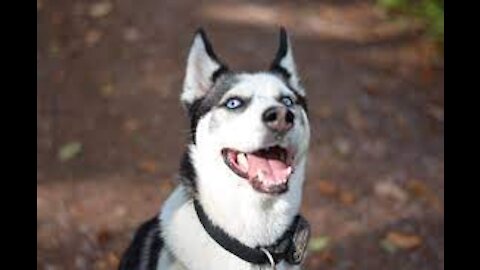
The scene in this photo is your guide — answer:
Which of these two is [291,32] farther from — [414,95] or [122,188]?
[122,188]

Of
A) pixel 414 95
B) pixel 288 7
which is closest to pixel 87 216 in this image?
pixel 414 95

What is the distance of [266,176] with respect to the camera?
3.39 meters

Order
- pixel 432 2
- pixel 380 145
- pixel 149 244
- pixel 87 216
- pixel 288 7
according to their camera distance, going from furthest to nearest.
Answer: pixel 288 7 → pixel 432 2 → pixel 380 145 → pixel 87 216 → pixel 149 244

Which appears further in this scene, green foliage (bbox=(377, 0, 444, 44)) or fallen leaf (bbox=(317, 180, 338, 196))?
green foliage (bbox=(377, 0, 444, 44))

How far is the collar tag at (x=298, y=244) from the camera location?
3.64m

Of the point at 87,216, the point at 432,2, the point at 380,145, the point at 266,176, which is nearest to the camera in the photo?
the point at 266,176

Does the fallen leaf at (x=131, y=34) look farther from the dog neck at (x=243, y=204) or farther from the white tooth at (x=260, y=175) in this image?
the white tooth at (x=260, y=175)

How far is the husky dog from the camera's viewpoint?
3.39m

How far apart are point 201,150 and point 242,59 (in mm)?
3772

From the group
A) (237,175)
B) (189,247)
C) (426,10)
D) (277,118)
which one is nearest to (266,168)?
(237,175)

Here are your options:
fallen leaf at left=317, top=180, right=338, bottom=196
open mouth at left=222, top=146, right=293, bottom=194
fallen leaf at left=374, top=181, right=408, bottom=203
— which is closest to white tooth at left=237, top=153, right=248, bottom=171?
open mouth at left=222, top=146, right=293, bottom=194

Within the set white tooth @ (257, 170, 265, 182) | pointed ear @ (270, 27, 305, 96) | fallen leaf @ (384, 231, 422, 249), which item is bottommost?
fallen leaf @ (384, 231, 422, 249)

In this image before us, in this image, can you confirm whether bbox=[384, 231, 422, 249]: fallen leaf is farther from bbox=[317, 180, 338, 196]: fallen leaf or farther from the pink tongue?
the pink tongue

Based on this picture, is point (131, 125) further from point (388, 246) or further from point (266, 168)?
point (266, 168)
